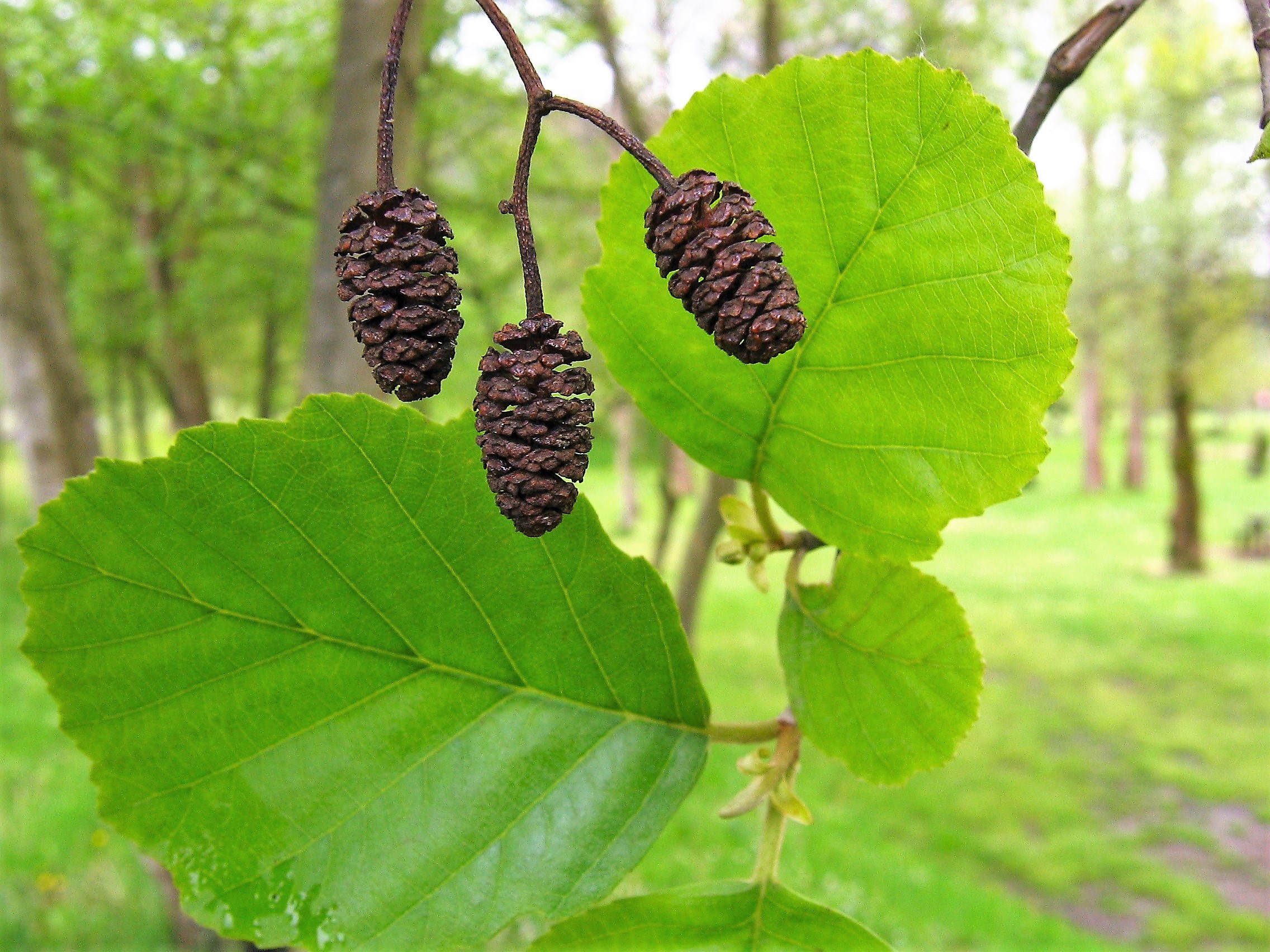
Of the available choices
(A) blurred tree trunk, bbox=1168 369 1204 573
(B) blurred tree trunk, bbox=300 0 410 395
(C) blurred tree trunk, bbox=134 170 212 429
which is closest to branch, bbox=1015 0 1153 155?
(B) blurred tree trunk, bbox=300 0 410 395

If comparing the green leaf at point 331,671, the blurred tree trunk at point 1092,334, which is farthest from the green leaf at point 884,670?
the blurred tree trunk at point 1092,334

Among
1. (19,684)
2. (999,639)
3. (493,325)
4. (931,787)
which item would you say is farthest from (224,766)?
(999,639)

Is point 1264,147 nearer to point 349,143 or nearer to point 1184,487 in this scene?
point 349,143

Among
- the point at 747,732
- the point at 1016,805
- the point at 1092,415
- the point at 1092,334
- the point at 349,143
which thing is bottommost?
the point at 1016,805

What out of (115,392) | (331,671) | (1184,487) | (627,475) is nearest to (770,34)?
(331,671)

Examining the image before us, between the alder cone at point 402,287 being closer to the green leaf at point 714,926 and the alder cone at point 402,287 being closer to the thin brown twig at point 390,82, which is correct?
the thin brown twig at point 390,82

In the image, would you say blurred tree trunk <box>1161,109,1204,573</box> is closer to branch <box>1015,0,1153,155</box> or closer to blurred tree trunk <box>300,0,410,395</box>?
blurred tree trunk <box>300,0,410,395</box>
